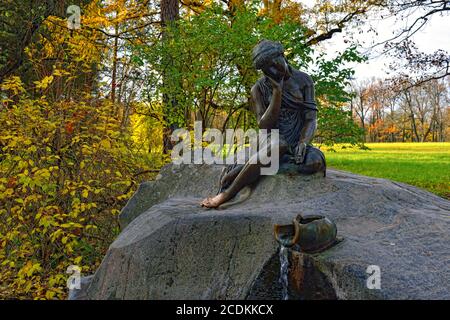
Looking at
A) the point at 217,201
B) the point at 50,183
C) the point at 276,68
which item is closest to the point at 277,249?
the point at 217,201

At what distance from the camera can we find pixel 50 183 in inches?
227

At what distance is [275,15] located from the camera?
481 inches

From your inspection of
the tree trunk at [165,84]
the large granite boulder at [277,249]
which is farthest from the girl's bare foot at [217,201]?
the tree trunk at [165,84]

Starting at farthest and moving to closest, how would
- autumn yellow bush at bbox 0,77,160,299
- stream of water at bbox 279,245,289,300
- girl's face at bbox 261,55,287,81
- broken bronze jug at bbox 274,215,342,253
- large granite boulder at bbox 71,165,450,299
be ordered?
autumn yellow bush at bbox 0,77,160,299
girl's face at bbox 261,55,287,81
stream of water at bbox 279,245,289,300
broken bronze jug at bbox 274,215,342,253
large granite boulder at bbox 71,165,450,299

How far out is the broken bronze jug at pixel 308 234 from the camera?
3100 millimetres

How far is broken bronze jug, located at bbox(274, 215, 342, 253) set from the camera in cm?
310

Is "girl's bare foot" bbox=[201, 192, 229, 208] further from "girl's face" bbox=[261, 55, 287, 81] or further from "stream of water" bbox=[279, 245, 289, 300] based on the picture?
"stream of water" bbox=[279, 245, 289, 300]

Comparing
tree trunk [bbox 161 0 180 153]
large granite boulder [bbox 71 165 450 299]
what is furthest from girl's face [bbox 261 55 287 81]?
tree trunk [bbox 161 0 180 153]

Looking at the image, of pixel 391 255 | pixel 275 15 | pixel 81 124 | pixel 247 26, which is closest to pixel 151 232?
pixel 391 255

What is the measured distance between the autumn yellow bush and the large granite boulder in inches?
48.8

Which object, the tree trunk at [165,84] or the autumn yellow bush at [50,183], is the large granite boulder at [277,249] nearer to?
the autumn yellow bush at [50,183]

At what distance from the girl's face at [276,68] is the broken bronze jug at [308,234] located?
1660mm

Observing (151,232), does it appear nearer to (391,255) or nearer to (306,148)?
(306,148)
